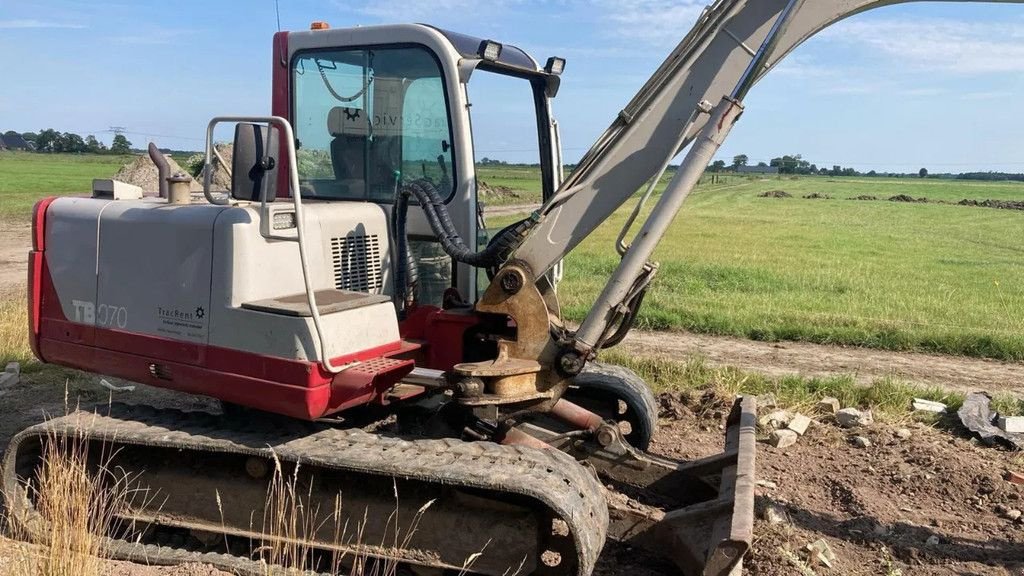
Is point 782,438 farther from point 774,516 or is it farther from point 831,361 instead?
point 831,361

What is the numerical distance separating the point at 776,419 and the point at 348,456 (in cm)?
424

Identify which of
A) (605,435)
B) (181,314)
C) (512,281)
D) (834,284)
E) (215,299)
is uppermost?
(512,281)

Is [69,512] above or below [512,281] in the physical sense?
below

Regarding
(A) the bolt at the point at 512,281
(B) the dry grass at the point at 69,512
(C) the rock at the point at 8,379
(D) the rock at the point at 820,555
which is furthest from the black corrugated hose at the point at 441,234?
(C) the rock at the point at 8,379

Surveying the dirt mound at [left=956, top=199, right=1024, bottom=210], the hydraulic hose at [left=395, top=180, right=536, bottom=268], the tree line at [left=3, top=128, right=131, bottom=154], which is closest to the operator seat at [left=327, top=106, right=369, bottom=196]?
the hydraulic hose at [left=395, top=180, right=536, bottom=268]

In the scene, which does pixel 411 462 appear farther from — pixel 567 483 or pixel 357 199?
pixel 357 199

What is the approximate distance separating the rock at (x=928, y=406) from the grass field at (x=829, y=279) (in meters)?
3.46

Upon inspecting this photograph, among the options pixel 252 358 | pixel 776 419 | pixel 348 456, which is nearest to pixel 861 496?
pixel 776 419

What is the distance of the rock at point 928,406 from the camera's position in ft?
25.1

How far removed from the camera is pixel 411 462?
4344 mm

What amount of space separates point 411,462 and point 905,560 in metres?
2.91

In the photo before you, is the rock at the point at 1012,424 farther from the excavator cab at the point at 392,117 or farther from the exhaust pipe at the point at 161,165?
the exhaust pipe at the point at 161,165

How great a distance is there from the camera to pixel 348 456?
441 centimetres

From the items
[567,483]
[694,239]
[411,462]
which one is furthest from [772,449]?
[694,239]
